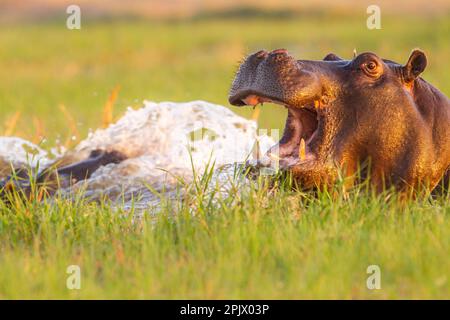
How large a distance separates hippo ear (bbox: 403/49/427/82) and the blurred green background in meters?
3.91

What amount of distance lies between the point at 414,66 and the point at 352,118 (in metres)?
0.43

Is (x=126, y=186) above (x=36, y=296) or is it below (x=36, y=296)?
above

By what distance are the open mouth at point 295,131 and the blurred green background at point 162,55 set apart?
11.6 ft

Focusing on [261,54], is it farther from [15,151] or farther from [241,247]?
[15,151]

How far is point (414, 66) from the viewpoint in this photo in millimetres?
5004

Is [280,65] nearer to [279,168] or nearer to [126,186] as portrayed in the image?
[279,168]

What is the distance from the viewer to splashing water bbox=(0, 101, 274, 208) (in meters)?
6.25

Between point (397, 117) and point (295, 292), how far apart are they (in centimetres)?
147

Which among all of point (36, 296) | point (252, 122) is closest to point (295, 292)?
point (36, 296)

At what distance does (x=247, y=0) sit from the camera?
1478 inches

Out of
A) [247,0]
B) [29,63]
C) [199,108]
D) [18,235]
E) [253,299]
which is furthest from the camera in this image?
[247,0]

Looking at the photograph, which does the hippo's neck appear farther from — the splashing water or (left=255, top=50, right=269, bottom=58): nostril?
the splashing water

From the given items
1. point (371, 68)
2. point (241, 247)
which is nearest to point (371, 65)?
point (371, 68)

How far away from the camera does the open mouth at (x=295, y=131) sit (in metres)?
4.81
